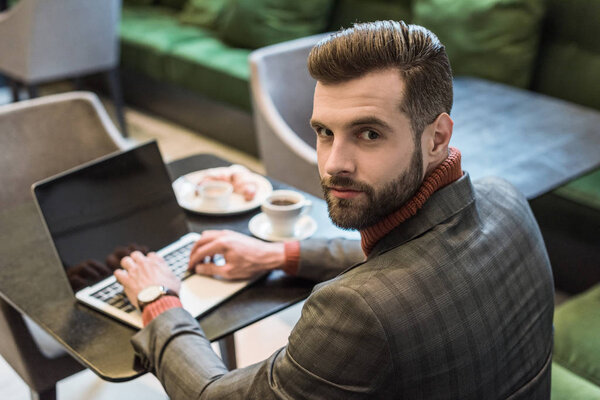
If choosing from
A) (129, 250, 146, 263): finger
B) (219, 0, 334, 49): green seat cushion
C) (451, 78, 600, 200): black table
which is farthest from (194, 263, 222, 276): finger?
(219, 0, 334, 49): green seat cushion

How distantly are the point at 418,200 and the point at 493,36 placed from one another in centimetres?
221

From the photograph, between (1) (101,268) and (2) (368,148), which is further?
(1) (101,268)

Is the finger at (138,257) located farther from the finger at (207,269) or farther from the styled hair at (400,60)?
the styled hair at (400,60)

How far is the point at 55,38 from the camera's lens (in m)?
4.00

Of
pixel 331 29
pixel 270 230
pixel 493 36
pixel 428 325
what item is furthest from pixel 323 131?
pixel 331 29

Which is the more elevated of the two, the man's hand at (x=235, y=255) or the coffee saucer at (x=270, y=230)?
the man's hand at (x=235, y=255)

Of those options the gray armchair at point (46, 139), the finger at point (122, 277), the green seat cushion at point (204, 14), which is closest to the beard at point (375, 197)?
the finger at point (122, 277)

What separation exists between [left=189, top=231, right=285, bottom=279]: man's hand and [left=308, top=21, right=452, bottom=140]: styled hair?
52 cm

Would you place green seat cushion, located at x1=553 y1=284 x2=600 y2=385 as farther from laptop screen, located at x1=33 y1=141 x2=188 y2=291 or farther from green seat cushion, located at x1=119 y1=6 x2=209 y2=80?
green seat cushion, located at x1=119 y1=6 x2=209 y2=80

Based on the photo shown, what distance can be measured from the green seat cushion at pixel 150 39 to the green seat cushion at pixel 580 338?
3.06 meters

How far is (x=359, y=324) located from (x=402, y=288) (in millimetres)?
82

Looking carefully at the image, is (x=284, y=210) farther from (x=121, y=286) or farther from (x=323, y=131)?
(x=323, y=131)

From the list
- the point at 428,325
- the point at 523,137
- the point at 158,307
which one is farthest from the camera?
the point at 523,137

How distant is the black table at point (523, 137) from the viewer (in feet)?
7.16
